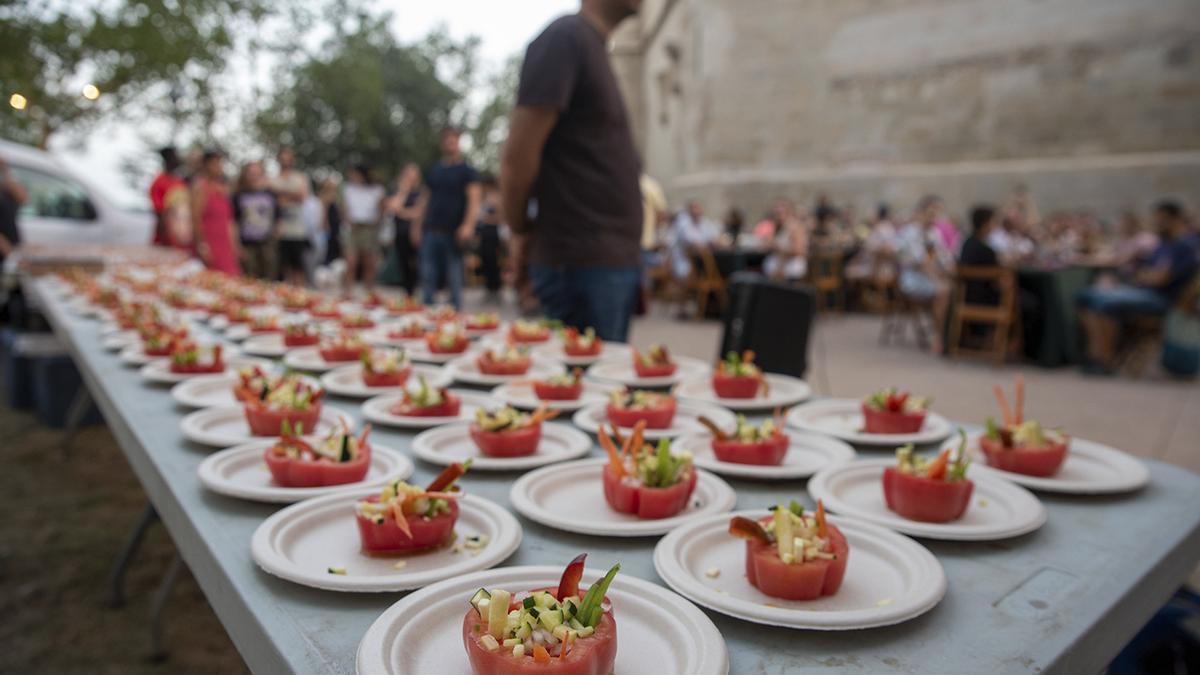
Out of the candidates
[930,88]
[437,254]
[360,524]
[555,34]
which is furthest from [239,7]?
[360,524]

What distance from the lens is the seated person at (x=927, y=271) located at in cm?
891

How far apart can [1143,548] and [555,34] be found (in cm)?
258

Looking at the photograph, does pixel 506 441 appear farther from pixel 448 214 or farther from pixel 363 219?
pixel 363 219

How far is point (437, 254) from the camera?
27.8ft

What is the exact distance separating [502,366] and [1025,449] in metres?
1.47

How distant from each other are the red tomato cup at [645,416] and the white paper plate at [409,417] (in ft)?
1.19

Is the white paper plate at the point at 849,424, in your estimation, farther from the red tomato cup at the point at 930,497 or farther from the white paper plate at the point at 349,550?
the white paper plate at the point at 349,550

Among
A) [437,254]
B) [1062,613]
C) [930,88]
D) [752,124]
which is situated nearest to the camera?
[1062,613]

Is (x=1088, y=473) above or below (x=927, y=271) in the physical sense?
below

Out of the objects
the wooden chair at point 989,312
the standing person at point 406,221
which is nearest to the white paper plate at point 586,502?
the wooden chair at point 989,312

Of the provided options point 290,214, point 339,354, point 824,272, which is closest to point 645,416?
point 339,354

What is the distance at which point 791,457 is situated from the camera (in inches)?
69.2

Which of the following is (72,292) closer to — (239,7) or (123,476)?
(123,476)

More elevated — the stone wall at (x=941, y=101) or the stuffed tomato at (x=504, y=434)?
the stone wall at (x=941, y=101)
